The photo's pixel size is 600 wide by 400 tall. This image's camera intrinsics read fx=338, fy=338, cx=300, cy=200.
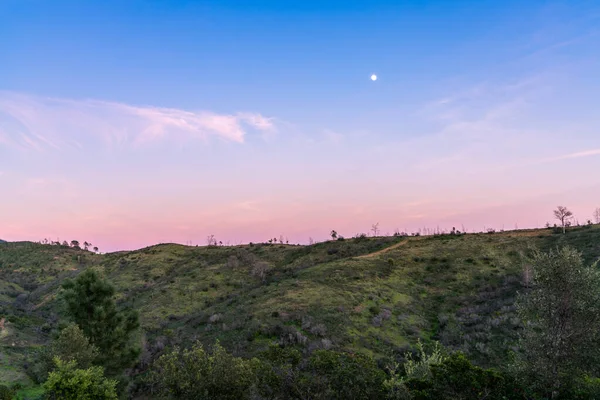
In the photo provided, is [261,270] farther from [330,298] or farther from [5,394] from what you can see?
[5,394]

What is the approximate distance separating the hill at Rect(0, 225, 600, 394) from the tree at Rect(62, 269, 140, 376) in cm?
351

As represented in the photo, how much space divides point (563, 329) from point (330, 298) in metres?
36.1

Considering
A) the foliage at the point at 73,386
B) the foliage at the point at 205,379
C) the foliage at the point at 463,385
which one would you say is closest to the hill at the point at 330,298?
the foliage at the point at 463,385

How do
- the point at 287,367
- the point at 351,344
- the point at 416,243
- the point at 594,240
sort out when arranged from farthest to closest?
the point at 416,243
the point at 594,240
the point at 351,344
the point at 287,367

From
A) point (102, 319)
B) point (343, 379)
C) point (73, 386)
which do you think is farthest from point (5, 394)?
point (343, 379)

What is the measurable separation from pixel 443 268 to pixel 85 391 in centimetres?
6744

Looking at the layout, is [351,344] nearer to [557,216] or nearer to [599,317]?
[599,317]

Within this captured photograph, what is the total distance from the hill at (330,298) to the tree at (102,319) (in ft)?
11.5

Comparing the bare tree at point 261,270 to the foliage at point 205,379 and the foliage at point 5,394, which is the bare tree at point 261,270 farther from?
the foliage at point 205,379

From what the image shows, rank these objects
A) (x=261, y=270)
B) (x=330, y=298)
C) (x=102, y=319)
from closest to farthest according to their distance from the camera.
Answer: (x=102, y=319) → (x=330, y=298) → (x=261, y=270)

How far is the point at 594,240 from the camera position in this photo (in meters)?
72.7

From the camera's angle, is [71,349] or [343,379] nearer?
[343,379]

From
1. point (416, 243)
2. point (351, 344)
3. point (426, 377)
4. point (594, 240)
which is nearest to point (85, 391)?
point (426, 377)

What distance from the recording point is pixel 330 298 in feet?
187
